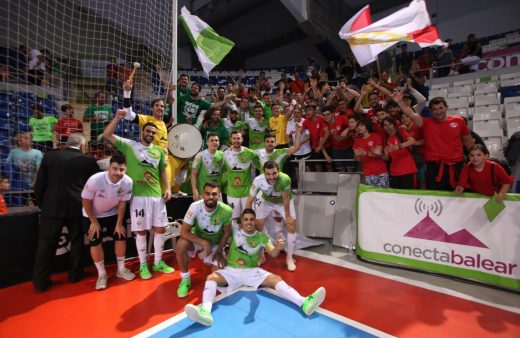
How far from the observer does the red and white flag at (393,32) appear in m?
5.33

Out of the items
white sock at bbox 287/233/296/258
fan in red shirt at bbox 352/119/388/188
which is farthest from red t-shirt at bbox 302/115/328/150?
white sock at bbox 287/233/296/258

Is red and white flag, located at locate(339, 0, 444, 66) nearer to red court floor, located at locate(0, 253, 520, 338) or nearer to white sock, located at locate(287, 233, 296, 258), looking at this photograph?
white sock, located at locate(287, 233, 296, 258)

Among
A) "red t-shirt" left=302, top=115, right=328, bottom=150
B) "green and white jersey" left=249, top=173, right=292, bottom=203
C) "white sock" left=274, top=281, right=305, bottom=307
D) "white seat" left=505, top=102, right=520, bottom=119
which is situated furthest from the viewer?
"white seat" left=505, top=102, right=520, bottom=119

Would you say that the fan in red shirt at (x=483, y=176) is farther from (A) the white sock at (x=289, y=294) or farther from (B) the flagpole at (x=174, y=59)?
(B) the flagpole at (x=174, y=59)

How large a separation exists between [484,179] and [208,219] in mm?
3802

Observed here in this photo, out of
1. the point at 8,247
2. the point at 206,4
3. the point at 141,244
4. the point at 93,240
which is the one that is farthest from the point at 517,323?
the point at 206,4

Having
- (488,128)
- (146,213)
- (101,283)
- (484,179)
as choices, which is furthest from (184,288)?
(488,128)

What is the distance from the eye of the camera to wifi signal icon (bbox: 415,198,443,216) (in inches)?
174

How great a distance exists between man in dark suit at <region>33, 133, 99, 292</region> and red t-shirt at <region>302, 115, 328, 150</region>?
14.4ft

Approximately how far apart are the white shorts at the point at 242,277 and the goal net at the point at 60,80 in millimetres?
3836

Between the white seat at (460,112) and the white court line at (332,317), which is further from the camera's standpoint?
the white seat at (460,112)

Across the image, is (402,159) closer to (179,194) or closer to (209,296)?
(209,296)

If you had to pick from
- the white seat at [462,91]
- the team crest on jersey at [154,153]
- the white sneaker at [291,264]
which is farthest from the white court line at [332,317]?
the white seat at [462,91]

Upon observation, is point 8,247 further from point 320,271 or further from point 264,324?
point 320,271
